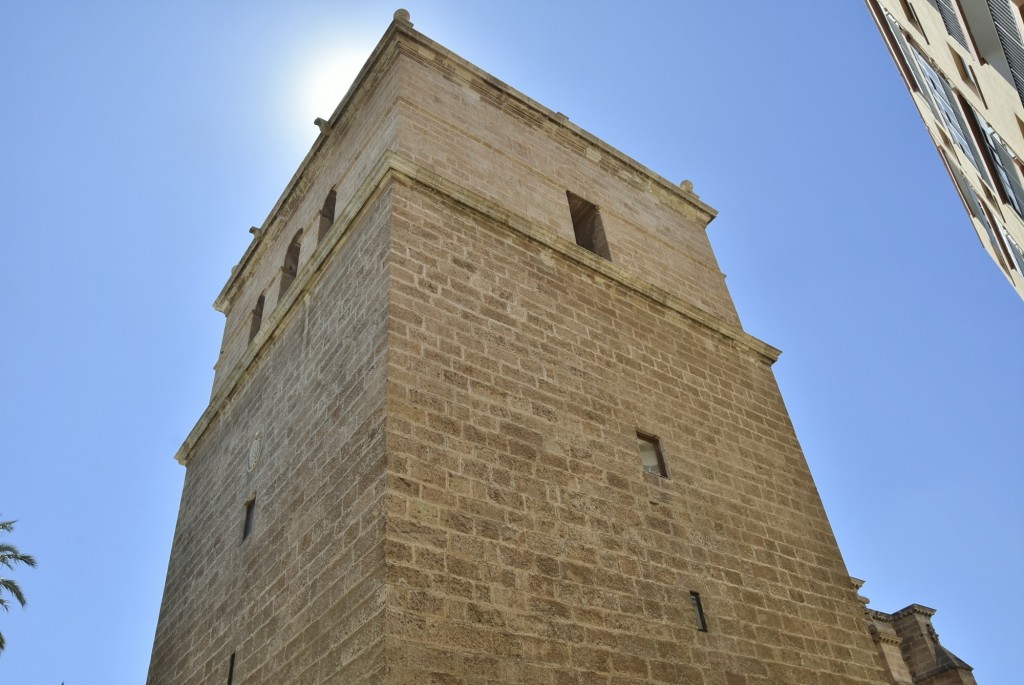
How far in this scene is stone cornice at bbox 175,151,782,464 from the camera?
7.77m

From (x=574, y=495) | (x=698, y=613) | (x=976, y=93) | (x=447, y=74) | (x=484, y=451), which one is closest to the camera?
(x=484, y=451)

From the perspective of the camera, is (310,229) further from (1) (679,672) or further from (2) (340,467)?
(1) (679,672)

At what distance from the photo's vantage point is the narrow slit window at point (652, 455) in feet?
24.4

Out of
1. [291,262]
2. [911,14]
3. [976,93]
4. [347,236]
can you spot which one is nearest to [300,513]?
[347,236]

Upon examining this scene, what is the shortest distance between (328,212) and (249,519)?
3.95 metres

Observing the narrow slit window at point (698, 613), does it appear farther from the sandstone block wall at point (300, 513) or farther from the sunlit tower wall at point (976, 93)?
A: the sunlit tower wall at point (976, 93)

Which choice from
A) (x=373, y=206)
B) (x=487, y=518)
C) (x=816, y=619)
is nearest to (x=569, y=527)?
(x=487, y=518)

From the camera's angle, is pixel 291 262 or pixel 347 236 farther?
pixel 291 262

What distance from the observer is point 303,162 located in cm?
1091

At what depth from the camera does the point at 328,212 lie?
988 centimetres

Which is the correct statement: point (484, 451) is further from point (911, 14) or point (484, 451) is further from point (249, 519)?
point (911, 14)

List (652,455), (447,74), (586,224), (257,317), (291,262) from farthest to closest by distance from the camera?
(257,317)
(291,262)
(586,224)
(447,74)
(652,455)

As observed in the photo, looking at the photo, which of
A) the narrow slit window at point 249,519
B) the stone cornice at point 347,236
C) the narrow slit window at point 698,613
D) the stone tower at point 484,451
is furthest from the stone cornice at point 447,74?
the narrow slit window at point 698,613

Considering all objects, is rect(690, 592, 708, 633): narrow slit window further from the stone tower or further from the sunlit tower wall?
the sunlit tower wall
